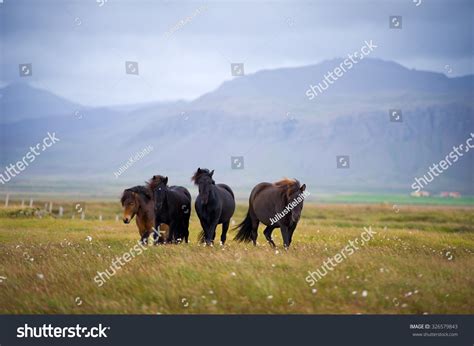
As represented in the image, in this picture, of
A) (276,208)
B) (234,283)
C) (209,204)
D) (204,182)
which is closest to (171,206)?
(209,204)

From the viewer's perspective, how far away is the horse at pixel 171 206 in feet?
65.3

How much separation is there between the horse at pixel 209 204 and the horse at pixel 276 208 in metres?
0.80

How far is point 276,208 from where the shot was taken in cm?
1994

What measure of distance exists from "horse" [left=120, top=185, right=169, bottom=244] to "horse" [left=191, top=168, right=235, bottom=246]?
1356 mm

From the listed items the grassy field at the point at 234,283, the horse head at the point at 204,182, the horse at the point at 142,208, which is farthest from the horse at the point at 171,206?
the grassy field at the point at 234,283

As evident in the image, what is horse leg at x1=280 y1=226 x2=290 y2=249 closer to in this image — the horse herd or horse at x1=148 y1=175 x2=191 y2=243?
the horse herd

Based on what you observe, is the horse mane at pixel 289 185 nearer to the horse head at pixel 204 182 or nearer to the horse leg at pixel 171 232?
the horse head at pixel 204 182

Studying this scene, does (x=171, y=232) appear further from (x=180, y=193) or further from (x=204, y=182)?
(x=204, y=182)

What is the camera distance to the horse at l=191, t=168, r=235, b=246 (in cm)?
1898

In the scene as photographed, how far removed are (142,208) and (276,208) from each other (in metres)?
3.94

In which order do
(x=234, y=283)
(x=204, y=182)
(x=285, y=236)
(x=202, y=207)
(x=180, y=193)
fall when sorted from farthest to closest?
(x=180, y=193) → (x=202, y=207) → (x=285, y=236) → (x=204, y=182) → (x=234, y=283)

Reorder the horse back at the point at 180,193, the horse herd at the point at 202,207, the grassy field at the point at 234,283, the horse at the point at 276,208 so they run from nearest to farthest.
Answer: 1. the grassy field at the point at 234,283
2. the horse at the point at 276,208
3. the horse herd at the point at 202,207
4. the horse back at the point at 180,193

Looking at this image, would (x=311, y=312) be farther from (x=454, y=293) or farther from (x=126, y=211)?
(x=126, y=211)

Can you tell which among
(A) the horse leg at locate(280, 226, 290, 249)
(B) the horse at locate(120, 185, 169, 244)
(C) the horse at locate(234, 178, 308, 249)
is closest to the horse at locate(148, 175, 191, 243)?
(B) the horse at locate(120, 185, 169, 244)
